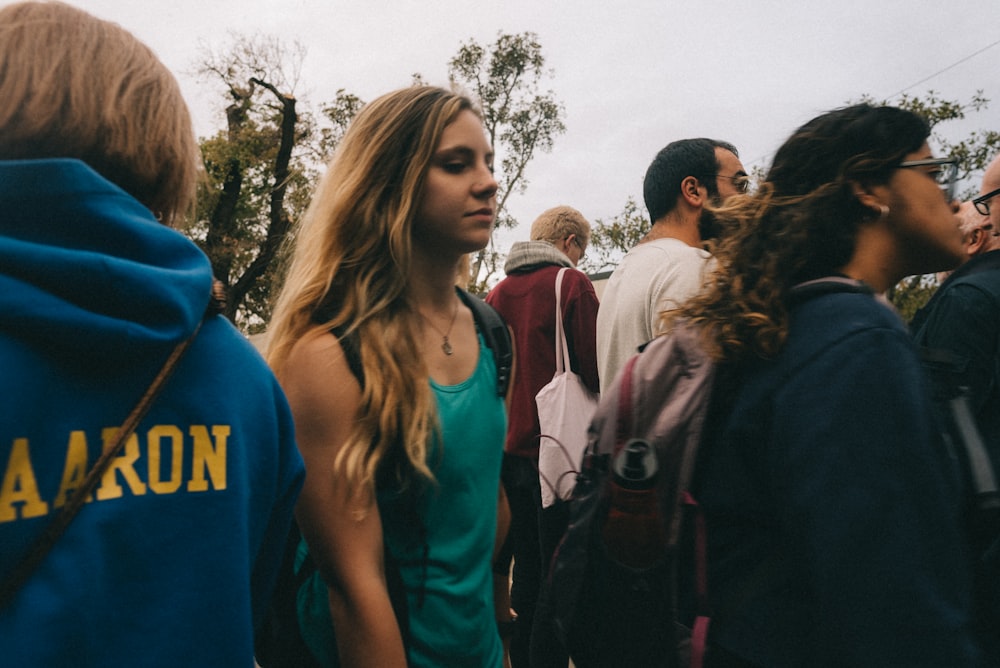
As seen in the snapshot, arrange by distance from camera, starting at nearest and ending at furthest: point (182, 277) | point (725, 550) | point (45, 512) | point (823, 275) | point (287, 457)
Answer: point (45, 512)
point (182, 277)
point (287, 457)
point (725, 550)
point (823, 275)

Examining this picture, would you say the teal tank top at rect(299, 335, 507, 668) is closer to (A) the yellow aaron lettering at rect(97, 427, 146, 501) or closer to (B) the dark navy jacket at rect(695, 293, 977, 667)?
(B) the dark navy jacket at rect(695, 293, 977, 667)

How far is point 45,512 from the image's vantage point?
868 mm

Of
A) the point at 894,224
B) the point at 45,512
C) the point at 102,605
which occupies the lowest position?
the point at 102,605

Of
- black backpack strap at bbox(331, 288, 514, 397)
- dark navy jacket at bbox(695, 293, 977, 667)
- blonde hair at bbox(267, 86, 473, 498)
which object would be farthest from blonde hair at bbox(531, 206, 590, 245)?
dark navy jacket at bbox(695, 293, 977, 667)

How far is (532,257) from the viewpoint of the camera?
381 cm

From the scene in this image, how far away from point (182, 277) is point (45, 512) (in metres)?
0.34

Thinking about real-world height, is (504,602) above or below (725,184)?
below

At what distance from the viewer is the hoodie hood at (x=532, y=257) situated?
3.77m

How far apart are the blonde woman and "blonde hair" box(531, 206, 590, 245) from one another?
2.63 meters

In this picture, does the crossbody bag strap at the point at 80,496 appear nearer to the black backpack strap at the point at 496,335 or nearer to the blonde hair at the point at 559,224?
the black backpack strap at the point at 496,335

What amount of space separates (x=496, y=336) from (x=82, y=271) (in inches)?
48.2

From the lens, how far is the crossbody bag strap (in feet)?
2.75

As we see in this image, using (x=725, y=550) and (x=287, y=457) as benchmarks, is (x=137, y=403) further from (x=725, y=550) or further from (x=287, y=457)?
(x=725, y=550)

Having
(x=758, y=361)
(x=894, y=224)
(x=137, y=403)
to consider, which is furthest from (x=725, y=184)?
(x=137, y=403)
